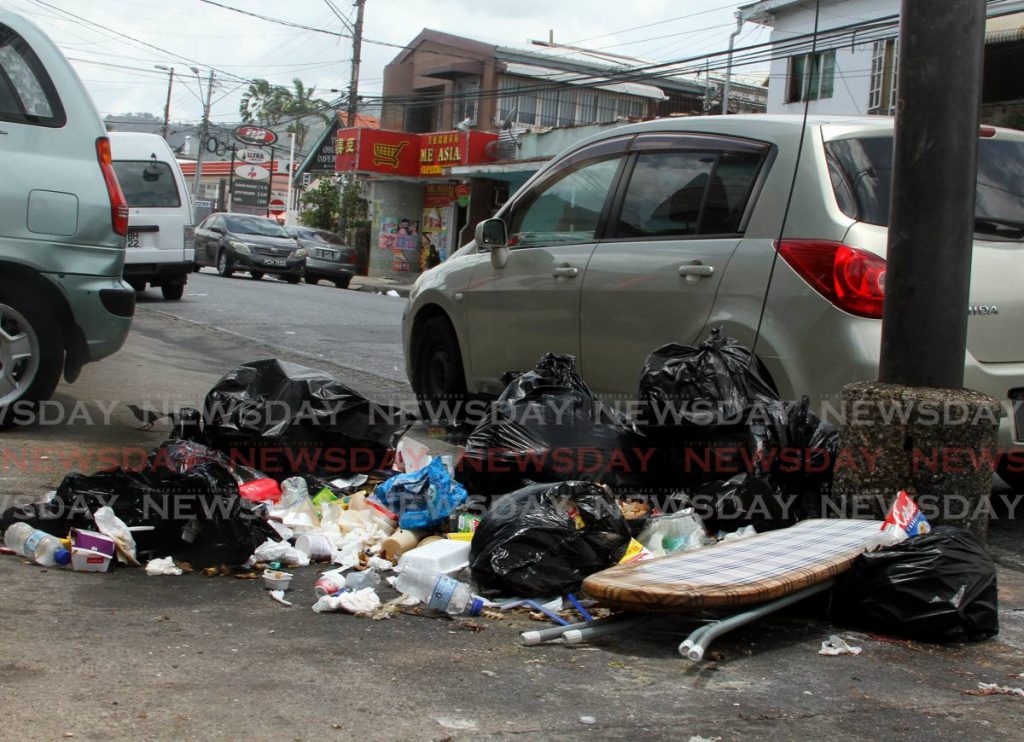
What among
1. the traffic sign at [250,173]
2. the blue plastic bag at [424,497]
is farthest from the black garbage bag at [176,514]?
the traffic sign at [250,173]

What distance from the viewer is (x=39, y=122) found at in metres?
5.48

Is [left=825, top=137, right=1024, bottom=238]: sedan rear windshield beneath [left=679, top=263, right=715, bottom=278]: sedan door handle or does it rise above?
above

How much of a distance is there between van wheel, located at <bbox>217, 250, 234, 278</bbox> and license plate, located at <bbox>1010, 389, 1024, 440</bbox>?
72.6 ft

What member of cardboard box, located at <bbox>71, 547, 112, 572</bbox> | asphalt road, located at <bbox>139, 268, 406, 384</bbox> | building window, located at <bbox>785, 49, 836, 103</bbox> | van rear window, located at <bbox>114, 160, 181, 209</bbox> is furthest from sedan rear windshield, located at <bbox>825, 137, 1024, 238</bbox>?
building window, located at <bbox>785, 49, 836, 103</bbox>

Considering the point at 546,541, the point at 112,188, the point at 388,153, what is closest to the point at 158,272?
the point at 112,188

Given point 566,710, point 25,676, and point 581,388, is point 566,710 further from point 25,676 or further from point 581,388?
point 581,388

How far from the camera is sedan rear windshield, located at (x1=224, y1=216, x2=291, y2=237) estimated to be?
2550cm

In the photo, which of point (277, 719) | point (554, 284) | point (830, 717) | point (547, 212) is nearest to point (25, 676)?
point (277, 719)

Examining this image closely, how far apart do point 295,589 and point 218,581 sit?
10.0 inches

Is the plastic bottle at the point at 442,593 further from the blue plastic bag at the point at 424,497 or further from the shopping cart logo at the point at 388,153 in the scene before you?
the shopping cart logo at the point at 388,153

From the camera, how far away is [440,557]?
149 inches

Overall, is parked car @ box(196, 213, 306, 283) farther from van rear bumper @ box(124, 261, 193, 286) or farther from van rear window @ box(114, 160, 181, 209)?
van rear window @ box(114, 160, 181, 209)

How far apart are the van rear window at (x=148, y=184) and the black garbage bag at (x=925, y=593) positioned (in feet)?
42.1

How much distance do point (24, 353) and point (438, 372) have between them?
2256 millimetres
